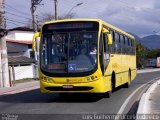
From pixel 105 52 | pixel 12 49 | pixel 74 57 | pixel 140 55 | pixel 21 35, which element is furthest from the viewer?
pixel 140 55

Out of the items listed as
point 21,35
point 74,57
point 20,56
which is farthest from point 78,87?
point 21,35

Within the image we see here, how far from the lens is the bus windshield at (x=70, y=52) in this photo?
54.1ft

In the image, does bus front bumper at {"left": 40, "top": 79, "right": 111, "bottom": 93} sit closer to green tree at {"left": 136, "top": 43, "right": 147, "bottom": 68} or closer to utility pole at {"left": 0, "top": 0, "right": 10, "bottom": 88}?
utility pole at {"left": 0, "top": 0, "right": 10, "bottom": 88}

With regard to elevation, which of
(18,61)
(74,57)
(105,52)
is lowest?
(18,61)

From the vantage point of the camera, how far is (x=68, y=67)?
16.5 meters

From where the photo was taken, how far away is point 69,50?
16719 mm

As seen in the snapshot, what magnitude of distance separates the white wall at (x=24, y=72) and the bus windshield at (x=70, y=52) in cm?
2903

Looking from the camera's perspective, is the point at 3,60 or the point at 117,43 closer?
the point at 117,43

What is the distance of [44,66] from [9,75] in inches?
686

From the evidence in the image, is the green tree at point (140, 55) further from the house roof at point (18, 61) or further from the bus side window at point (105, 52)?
the bus side window at point (105, 52)

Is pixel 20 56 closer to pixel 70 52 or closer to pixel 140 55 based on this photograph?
pixel 70 52

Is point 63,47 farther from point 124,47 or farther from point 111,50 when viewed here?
point 124,47

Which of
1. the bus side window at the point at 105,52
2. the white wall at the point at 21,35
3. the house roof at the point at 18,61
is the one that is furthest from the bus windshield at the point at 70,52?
the white wall at the point at 21,35

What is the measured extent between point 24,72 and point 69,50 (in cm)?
3197
